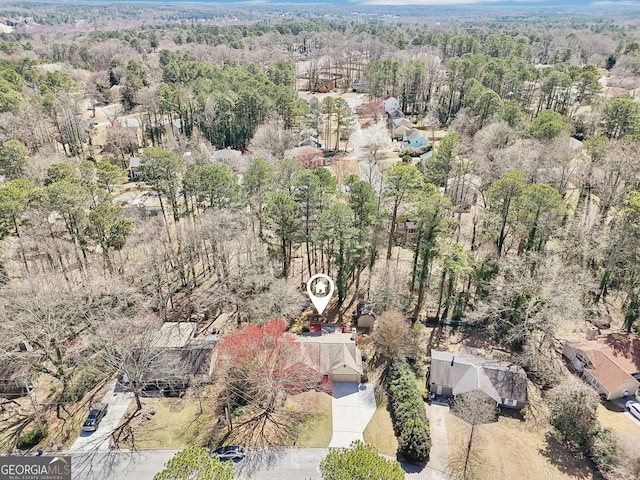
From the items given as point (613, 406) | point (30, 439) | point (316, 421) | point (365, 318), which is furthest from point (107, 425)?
point (613, 406)

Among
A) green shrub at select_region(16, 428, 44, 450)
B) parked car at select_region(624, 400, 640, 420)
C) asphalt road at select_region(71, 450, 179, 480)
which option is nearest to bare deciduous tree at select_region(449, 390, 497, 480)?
parked car at select_region(624, 400, 640, 420)

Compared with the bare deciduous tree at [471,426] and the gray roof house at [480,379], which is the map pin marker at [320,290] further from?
the bare deciduous tree at [471,426]

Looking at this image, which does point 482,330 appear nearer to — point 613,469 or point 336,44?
point 613,469

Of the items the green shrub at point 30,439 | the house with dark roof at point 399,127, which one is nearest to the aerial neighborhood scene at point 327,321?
the green shrub at point 30,439

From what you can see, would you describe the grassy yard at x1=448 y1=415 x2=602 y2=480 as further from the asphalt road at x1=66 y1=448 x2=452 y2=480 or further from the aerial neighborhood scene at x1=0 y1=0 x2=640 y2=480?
the asphalt road at x1=66 y1=448 x2=452 y2=480

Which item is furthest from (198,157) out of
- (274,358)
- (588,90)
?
(588,90)

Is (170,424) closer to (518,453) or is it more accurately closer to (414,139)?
(518,453)
